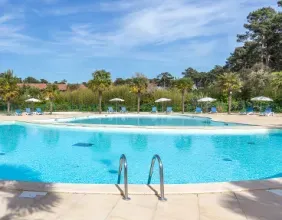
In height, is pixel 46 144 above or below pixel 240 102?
below

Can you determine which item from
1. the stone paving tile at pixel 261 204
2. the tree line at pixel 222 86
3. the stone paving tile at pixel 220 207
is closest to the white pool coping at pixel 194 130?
the tree line at pixel 222 86

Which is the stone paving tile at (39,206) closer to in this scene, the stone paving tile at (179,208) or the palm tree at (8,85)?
the stone paving tile at (179,208)

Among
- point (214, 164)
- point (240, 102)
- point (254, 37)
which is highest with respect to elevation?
point (254, 37)

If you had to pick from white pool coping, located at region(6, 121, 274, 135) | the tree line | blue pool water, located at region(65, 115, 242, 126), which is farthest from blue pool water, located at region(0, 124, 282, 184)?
the tree line

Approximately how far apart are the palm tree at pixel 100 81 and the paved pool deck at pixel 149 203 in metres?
23.6

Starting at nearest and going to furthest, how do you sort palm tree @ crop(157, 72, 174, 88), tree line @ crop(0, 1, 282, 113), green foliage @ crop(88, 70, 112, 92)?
tree line @ crop(0, 1, 282, 113) → green foliage @ crop(88, 70, 112, 92) → palm tree @ crop(157, 72, 174, 88)

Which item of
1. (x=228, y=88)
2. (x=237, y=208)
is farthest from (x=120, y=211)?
(x=228, y=88)

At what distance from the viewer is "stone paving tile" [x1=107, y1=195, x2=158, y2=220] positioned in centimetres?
383

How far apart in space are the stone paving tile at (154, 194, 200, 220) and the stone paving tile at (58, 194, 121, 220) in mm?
684

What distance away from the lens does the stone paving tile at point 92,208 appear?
3.84 meters

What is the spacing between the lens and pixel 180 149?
445 inches

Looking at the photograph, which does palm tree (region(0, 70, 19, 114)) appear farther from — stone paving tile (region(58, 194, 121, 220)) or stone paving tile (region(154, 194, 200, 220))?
stone paving tile (region(154, 194, 200, 220))

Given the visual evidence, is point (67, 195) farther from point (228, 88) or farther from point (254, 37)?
point (254, 37)

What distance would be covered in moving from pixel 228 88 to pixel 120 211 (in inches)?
942
